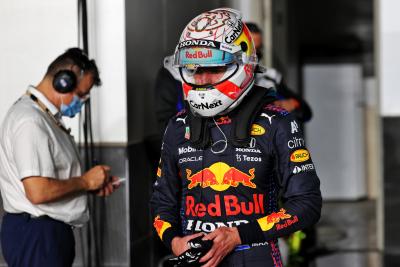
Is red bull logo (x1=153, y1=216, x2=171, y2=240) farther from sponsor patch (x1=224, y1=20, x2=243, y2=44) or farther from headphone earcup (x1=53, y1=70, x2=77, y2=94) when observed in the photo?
headphone earcup (x1=53, y1=70, x2=77, y2=94)

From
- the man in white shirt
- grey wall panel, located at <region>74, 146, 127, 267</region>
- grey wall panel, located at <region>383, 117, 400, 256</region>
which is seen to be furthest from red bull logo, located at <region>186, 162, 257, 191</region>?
grey wall panel, located at <region>383, 117, 400, 256</region>

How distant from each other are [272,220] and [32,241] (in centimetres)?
142

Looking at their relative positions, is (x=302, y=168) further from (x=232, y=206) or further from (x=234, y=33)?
(x=234, y=33)

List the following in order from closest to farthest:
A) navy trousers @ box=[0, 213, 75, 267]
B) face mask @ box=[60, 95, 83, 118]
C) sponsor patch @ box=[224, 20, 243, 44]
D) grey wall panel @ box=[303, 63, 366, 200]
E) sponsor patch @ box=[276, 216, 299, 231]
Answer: sponsor patch @ box=[276, 216, 299, 231] → sponsor patch @ box=[224, 20, 243, 44] → navy trousers @ box=[0, 213, 75, 267] → face mask @ box=[60, 95, 83, 118] → grey wall panel @ box=[303, 63, 366, 200]

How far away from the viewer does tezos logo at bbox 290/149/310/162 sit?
2652 millimetres

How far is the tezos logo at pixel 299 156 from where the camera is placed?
265 cm

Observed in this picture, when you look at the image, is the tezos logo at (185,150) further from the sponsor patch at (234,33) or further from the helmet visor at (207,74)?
the sponsor patch at (234,33)

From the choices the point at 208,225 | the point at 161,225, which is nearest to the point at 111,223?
the point at 161,225

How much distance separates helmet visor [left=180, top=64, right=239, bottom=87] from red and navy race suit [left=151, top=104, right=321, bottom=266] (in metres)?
0.13

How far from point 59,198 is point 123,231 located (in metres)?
1.44

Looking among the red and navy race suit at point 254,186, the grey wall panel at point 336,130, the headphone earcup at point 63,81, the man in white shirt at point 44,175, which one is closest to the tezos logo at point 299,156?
the red and navy race suit at point 254,186

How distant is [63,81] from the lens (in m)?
3.72

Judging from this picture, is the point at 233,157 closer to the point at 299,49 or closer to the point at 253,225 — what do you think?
the point at 253,225

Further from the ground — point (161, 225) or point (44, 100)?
point (44, 100)
